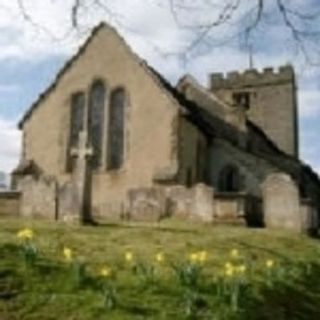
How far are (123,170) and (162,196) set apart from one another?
7438 mm

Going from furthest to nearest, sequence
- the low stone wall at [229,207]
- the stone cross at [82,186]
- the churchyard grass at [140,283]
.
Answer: the low stone wall at [229,207]
the stone cross at [82,186]
the churchyard grass at [140,283]

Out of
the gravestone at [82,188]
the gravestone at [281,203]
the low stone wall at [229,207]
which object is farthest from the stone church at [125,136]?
the gravestone at [82,188]

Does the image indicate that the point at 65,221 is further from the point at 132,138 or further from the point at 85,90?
the point at 85,90

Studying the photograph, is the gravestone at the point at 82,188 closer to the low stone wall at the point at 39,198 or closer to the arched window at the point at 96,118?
the low stone wall at the point at 39,198

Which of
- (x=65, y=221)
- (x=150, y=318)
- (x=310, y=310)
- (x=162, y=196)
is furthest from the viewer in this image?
(x=162, y=196)

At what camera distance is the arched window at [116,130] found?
119 feet

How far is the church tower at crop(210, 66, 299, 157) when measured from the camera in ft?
178

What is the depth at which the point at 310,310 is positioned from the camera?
40.3 ft

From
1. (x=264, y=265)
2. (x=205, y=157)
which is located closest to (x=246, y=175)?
(x=205, y=157)

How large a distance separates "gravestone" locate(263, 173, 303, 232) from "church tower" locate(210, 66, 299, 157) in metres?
27.8

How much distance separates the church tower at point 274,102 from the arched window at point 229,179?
17.1 meters

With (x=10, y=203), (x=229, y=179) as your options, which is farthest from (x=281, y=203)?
(x=229, y=179)

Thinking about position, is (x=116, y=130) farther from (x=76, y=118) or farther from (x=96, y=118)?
(x=76, y=118)

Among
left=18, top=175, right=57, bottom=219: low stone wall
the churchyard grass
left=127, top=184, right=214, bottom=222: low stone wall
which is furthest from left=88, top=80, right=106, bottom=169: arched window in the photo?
the churchyard grass
